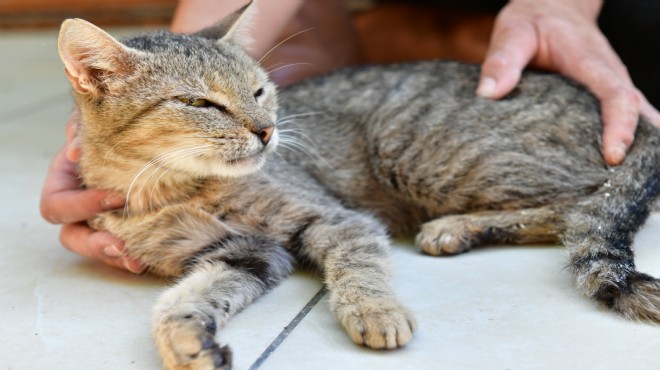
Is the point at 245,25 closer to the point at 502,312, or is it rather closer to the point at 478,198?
the point at 478,198

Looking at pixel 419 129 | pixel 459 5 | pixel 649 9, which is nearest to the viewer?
pixel 419 129

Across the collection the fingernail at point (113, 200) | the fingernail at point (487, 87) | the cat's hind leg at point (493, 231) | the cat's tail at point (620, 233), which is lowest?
the cat's hind leg at point (493, 231)

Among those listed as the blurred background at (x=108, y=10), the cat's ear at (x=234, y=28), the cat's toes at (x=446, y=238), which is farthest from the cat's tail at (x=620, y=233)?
the blurred background at (x=108, y=10)

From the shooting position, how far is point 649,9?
9.22 ft

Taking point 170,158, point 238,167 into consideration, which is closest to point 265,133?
point 238,167

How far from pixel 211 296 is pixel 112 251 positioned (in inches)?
16.0

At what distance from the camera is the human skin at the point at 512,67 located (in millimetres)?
1898

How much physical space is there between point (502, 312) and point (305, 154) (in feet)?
2.76

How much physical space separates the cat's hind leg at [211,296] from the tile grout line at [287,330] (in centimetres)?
8

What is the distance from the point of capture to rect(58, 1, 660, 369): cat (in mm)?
1590

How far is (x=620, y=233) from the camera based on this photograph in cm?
171

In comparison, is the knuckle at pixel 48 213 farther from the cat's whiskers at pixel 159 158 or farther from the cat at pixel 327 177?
the cat's whiskers at pixel 159 158

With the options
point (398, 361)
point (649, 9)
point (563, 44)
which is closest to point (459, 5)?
point (649, 9)

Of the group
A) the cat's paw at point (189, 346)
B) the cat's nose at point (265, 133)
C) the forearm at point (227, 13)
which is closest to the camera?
the cat's paw at point (189, 346)
